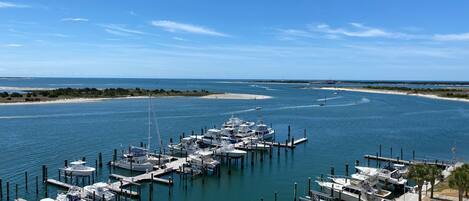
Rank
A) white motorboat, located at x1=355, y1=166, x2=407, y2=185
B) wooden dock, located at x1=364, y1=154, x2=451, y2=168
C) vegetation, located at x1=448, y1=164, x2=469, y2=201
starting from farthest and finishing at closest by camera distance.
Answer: wooden dock, located at x1=364, y1=154, x2=451, y2=168, white motorboat, located at x1=355, y1=166, x2=407, y2=185, vegetation, located at x1=448, y1=164, x2=469, y2=201

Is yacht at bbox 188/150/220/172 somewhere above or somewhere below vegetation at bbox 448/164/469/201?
below

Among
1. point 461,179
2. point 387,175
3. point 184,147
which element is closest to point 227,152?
point 184,147

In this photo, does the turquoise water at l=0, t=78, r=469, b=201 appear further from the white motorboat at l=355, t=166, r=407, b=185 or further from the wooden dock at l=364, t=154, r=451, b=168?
the white motorboat at l=355, t=166, r=407, b=185

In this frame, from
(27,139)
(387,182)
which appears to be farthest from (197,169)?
(27,139)

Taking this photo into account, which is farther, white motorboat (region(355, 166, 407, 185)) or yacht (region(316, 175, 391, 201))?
white motorboat (region(355, 166, 407, 185))

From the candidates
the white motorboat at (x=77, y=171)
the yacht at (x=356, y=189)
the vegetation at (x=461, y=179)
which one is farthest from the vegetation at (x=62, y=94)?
the vegetation at (x=461, y=179)

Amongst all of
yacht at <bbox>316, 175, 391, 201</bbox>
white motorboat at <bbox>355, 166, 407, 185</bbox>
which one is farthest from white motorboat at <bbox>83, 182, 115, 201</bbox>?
white motorboat at <bbox>355, 166, 407, 185</bbox>

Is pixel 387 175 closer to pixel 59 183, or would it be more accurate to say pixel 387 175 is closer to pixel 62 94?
pixel 59 183

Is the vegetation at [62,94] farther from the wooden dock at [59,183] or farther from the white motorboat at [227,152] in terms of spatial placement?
the wooden dock at [59,183]

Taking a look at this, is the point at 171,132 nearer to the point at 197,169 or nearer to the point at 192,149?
the point at 192,149
